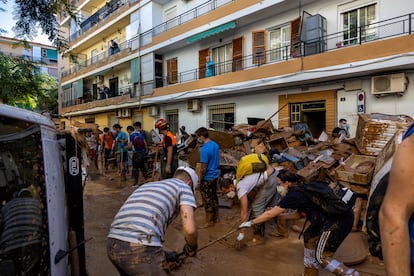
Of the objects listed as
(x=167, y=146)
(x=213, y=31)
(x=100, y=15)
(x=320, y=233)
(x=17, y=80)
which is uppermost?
(x=100, y=15)

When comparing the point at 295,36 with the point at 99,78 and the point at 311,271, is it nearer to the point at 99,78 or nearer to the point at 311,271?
the point at 311,271

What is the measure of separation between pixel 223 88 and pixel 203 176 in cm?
819

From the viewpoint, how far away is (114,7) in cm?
2144

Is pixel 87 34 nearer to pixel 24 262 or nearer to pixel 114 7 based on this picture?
pixel 114 7

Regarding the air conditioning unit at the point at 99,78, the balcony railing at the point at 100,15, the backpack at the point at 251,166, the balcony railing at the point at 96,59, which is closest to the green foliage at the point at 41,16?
the backpack at the point at 251,166

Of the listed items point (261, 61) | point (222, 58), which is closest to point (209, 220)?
point (261, 61)

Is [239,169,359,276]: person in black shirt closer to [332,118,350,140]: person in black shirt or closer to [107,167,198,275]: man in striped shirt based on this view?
[107,167,198,275]: man in striped shirt

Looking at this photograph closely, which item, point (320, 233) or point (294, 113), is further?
point (294, 113)

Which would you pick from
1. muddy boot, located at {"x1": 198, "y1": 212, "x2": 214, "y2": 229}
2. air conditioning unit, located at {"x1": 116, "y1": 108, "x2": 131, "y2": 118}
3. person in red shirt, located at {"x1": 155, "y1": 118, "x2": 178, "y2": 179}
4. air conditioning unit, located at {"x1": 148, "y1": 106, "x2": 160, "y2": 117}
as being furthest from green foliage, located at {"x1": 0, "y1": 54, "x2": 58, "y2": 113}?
air conditioning unit, located at {"x1": 116, "y1": 108, "x2": 131, "y2": 118}

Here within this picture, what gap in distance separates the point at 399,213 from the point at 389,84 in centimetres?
910

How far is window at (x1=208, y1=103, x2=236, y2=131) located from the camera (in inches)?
535

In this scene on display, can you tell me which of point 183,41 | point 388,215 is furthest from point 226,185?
point 183,41

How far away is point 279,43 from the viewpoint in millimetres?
11875

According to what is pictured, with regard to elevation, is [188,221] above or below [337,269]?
above
